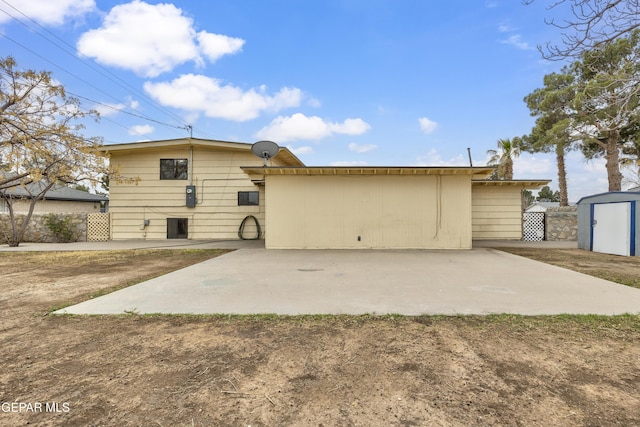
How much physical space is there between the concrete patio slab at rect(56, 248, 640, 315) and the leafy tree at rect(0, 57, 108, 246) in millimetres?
9238

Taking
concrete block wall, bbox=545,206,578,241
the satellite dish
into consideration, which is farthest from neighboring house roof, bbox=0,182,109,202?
concrete block wall, bbox=545,206,578,241

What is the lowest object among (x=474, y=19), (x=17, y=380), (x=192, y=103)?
(x=17, y=380)

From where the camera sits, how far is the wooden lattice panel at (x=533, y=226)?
13148mm

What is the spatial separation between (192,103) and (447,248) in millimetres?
17965

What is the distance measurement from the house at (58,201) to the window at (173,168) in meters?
9.47

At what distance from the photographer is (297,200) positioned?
31.9 feet

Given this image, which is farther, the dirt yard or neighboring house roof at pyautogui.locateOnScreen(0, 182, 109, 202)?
neighboring house roof at pyautogui.locateOnScreen(0, 182, 109, 202)

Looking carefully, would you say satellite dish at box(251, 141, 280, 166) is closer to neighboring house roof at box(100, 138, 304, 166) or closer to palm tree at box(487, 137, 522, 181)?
neighboring house roof at box(100, 138, 304, 166)

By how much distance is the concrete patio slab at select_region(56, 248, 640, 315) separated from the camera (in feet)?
12.0

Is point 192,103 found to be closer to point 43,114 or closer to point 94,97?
point 94,97

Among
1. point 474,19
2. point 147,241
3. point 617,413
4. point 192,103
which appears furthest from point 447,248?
point 192,103

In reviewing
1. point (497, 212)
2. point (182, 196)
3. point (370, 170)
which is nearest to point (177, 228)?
point (182, 196)

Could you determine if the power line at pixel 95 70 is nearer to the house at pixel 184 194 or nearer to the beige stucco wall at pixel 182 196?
the beige stucco wall at pixel 182 196

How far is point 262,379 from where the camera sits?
84.7 inches
